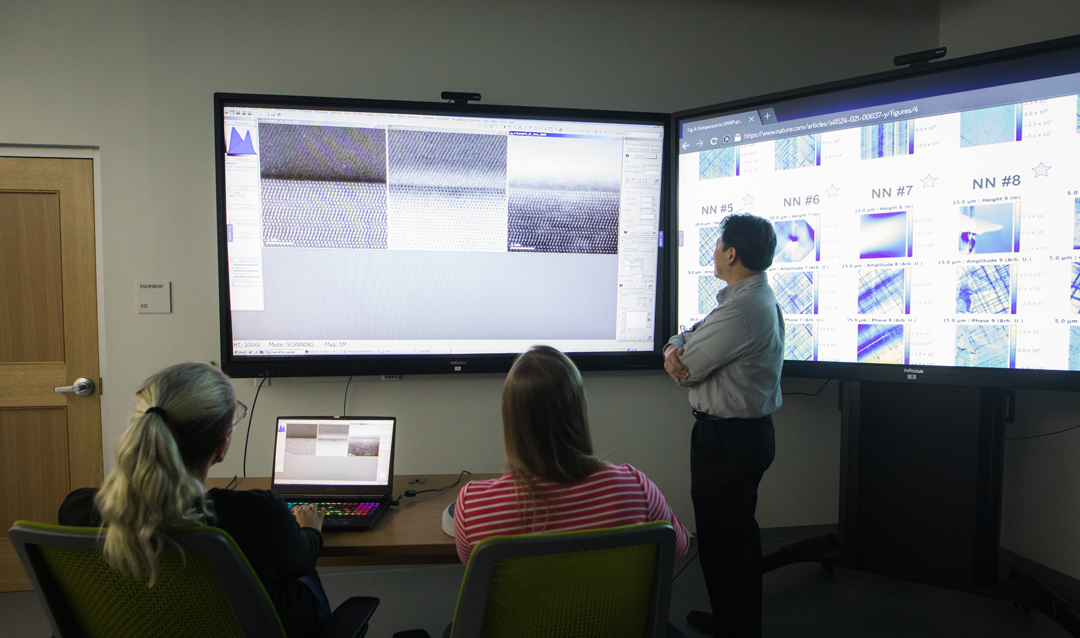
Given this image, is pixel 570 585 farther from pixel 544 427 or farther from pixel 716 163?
pixel 716 163

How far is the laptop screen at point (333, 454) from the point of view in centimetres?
185

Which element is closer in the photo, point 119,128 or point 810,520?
point 119,128

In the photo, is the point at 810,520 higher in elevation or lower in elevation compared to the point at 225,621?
lower

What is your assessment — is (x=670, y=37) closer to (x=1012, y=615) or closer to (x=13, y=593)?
(x=1012, y=615)

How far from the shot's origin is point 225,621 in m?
1.08

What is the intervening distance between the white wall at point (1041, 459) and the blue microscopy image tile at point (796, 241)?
1.29m

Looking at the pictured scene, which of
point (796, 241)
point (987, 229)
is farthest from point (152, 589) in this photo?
point (987, 229)

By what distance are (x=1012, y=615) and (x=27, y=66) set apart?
4.83 metres

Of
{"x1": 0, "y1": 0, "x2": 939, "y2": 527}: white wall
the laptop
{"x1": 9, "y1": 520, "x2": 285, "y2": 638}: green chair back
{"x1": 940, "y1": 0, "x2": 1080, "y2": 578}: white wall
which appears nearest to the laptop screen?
the laptop

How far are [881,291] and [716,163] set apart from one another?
90 centimetres

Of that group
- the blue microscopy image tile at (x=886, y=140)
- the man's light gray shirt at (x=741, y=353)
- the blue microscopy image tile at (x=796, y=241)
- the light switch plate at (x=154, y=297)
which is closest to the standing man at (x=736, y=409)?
the man's light gray shirt at (x=741, y=353)

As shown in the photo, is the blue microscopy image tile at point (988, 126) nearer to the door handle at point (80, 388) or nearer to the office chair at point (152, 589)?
the office chair at point (152, 589)

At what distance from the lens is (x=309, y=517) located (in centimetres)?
149

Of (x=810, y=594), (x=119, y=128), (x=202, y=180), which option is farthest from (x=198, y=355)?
(x=810, y=594)
